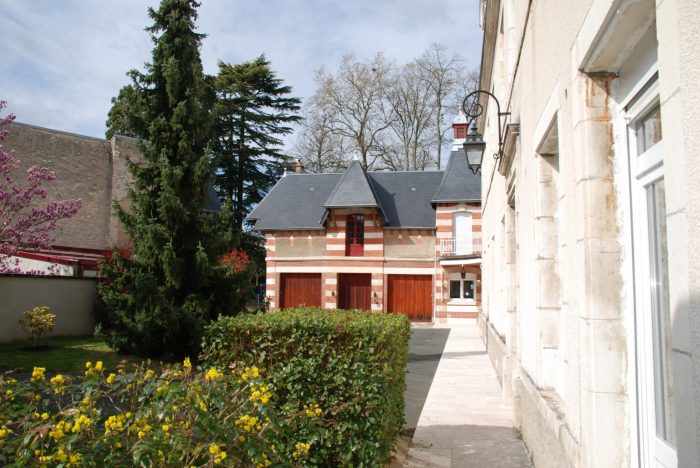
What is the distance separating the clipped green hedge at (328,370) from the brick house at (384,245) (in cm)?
2127

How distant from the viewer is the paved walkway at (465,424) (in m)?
5.27

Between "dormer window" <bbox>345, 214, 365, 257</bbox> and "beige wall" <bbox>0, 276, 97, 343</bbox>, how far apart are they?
12811 millimetres

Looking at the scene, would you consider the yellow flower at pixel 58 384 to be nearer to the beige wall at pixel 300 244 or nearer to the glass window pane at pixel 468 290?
the glass window pane at pixel 468 290

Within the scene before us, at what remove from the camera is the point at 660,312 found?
93.4 inches

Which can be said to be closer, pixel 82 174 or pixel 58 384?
pixel 58 384

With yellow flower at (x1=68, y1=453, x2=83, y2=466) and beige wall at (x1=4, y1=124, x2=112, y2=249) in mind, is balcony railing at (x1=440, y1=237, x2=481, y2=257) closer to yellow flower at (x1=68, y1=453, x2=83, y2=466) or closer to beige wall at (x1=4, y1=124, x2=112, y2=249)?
beige wall at (x1=4, y1=124, x2=112, y2=249)

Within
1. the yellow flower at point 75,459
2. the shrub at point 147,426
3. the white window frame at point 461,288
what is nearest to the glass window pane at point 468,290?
the white window frame at point 461,288

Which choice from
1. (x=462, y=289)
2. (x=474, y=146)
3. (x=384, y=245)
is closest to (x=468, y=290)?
(x=462, y=289)

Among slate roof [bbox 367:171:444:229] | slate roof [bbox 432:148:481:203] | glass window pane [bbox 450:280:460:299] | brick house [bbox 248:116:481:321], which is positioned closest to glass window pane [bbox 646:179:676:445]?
brick house [bbox 248:116:481:321]

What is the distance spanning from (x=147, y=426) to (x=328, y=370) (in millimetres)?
1807

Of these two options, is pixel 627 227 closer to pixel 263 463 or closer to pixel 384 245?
pixel 263 463

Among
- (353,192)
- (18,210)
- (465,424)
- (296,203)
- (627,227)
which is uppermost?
(353,192)

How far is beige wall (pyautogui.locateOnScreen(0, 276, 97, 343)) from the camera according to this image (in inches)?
576

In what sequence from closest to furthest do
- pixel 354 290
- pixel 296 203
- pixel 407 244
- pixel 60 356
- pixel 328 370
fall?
pixel 328 370 → pixel 60 356 → pixel 407 244 → pixel 354 290 → pixel 296 203
